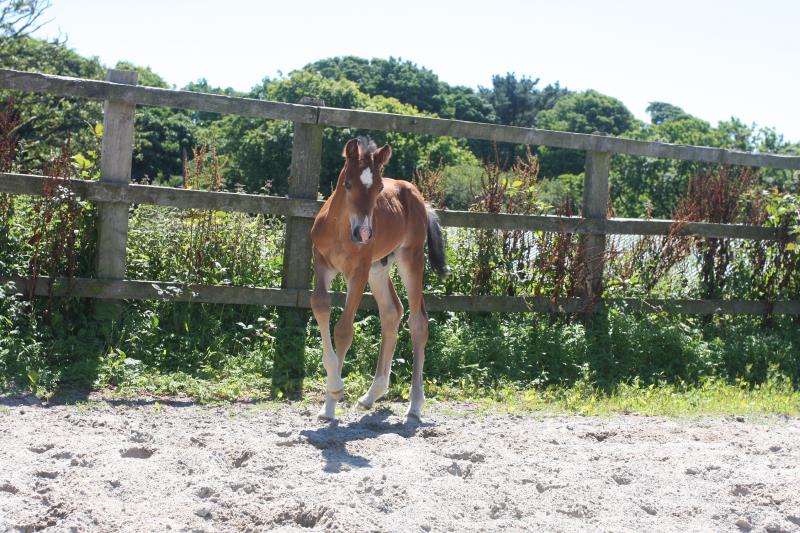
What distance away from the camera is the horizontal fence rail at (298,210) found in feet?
23.2

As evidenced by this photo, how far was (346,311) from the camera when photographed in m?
5.98

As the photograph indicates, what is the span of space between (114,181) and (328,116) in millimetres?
1933

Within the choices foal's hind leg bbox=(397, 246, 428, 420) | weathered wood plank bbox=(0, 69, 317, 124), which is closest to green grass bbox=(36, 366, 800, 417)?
foal's hind leg bbox=(397, 246, 428, 420)

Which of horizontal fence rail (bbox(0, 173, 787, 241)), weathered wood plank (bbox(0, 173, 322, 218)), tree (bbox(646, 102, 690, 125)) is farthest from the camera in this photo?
tree (bbox(646, 102, 690, 125))

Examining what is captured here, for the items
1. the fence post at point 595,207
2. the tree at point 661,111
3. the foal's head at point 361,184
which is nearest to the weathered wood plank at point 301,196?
the foal's head at point 361,184

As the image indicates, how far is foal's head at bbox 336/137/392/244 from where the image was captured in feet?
18.0

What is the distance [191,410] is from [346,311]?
51.0 inches

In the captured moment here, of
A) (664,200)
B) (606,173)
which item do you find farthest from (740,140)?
(606,173)

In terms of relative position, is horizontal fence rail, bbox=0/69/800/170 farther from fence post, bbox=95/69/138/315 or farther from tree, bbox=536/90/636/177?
tree, bbox=536/90/636/177

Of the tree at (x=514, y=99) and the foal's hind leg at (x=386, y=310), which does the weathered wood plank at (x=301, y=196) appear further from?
the tree at (x=514, y=99)

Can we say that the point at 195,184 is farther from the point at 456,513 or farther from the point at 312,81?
the point at 312,81

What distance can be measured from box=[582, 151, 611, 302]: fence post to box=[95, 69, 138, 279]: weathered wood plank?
4512 millimetres

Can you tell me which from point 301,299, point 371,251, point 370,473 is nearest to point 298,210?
point 301,299

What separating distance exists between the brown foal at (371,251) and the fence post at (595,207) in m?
2.37
